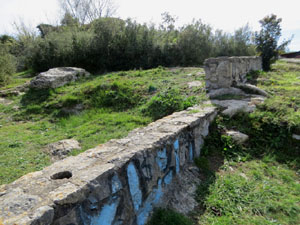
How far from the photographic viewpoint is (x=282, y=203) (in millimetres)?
2129

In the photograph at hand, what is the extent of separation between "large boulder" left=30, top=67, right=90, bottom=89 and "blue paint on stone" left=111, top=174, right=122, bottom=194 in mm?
5961

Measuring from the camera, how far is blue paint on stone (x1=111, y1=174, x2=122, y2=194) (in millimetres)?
1555

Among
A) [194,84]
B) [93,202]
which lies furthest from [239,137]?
[93,202]

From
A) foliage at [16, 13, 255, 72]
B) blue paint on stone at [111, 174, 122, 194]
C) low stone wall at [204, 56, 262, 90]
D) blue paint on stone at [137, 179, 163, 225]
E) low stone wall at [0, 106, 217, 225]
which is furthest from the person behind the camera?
foliage at [16, 13, 255, 72]

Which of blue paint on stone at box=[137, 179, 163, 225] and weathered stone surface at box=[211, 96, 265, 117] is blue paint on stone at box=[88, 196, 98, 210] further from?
weathered stone surface at box=[211, 96, 265, 117]

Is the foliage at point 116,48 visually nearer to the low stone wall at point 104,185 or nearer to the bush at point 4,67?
the bush at point 4,67

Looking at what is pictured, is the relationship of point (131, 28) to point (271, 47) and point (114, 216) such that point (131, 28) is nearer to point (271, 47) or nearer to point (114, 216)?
point (271, 47)

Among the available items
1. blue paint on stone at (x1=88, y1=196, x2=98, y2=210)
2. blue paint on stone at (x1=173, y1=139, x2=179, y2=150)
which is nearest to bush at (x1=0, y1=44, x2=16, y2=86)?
blue paint on stone at (x1=173, y1=139, x2=179, y2=150)

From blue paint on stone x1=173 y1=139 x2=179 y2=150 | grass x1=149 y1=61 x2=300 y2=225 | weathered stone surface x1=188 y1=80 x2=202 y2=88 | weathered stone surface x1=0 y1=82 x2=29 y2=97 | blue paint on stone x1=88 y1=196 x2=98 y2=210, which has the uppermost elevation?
weathered stone surface x1=0 y1=82 x2=29 y2=97

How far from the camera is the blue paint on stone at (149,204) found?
6.07ft

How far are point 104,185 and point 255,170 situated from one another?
220 centimetres

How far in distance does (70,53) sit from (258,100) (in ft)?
29.4

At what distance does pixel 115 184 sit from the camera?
1.58 meters

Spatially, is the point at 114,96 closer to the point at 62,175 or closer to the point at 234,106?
the point at 234,106
